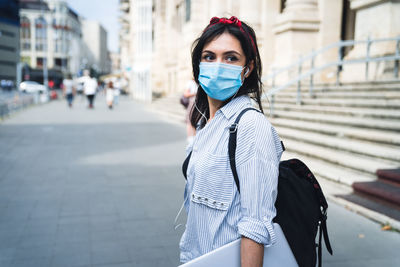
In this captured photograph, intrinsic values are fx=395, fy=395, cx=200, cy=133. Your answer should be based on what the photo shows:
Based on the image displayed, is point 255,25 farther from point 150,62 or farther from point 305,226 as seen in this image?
point 150,62

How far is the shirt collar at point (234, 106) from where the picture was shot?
167 centimetres

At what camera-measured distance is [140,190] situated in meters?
5.91

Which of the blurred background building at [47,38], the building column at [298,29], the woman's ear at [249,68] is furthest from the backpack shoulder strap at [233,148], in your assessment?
the blurred background building at [47,38]

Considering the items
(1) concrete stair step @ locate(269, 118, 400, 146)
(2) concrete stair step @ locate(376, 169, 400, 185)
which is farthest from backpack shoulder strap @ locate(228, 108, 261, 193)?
(1) concrete stair step @ locate(269, 118, 400, 146)

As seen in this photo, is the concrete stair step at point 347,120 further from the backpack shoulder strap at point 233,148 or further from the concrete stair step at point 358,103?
the backpack shoulder strap at point 233,148

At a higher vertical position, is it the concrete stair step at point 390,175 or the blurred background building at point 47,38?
the blurred background building at point 47,38

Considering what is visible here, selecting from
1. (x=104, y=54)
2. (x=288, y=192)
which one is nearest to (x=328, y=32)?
(x=288, y=192)

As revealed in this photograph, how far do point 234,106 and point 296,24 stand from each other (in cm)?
1274

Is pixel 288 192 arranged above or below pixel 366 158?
above

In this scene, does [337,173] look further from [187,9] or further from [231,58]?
[187,9]

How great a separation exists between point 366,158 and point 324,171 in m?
0.70

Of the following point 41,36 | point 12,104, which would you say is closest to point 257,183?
point 12,104

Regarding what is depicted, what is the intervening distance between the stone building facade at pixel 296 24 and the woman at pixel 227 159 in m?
0.43

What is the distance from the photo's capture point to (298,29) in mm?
13633
